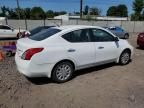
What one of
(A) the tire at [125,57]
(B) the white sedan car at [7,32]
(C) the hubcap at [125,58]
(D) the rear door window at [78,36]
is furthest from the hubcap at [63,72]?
(B) the white sedan car at [7,32]

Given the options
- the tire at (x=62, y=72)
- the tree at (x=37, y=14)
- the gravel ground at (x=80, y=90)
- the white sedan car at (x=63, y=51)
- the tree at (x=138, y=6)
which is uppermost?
the tree at (x=138, y=6)

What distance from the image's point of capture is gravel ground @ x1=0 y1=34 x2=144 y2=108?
496 centimetres

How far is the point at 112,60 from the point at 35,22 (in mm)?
23715

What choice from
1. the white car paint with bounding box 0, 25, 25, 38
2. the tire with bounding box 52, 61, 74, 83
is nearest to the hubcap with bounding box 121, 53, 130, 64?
the tire with bounding box 52, 61, 74, 83

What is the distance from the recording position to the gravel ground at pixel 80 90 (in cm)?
496

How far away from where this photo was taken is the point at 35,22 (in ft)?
98.8

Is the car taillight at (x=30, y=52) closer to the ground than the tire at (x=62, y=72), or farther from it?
farther from it

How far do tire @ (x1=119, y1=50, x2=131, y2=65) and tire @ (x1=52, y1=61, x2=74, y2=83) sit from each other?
2.44 meters

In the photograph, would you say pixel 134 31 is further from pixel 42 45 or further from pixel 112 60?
pixel 42 45

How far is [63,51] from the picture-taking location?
240 inches

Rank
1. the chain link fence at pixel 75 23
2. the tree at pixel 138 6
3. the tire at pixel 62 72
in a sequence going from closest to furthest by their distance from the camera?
1. the tire at pixel 62 72
2. the chain link fence at pixel 75 23
3. the tree at pixel 138 6

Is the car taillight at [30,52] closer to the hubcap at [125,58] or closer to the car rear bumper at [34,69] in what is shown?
the car rear bumper at [34,69]

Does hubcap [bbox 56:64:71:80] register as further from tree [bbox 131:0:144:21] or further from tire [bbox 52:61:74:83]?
tree [bbox 131:0:144:21]

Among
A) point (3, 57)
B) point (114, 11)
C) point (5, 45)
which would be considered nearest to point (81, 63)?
point (3, 57)
